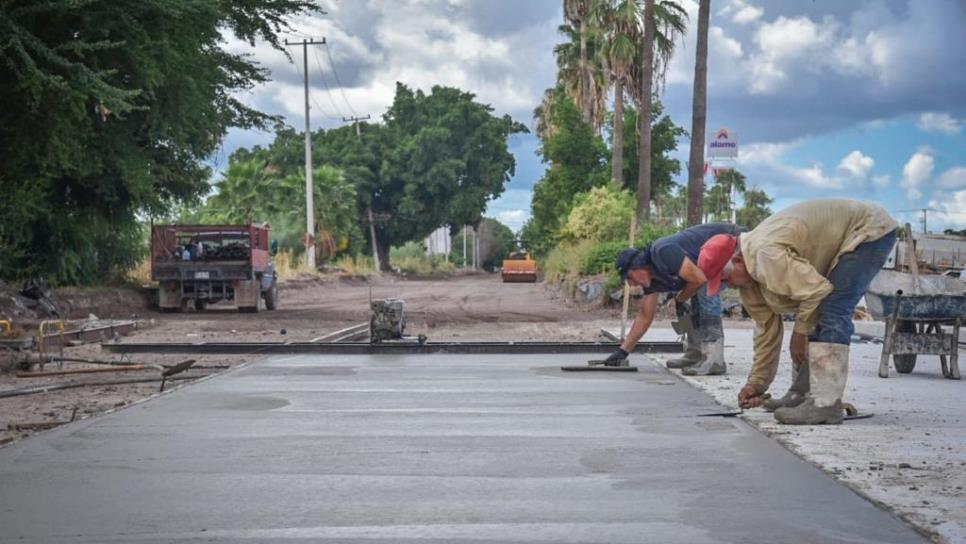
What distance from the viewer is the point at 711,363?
13.4 metres

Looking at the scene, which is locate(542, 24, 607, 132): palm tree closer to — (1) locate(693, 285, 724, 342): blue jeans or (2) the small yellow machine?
(2) the small yellow machine

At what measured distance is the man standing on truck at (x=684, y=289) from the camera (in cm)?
1145

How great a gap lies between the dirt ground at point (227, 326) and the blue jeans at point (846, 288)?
19.7ft

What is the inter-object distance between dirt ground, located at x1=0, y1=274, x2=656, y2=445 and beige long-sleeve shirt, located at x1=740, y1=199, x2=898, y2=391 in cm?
563

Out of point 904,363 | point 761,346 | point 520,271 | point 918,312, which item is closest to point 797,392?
point 761,346

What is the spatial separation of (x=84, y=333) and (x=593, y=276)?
16.7m

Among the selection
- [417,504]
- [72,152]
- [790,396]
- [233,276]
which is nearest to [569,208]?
[233,276]

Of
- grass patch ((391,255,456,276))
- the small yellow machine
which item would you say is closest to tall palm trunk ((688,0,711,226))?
the small yellow machine

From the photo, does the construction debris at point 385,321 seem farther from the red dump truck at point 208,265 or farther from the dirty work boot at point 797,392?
the red dump truck at point 208,265

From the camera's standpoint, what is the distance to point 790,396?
9656 millimetres

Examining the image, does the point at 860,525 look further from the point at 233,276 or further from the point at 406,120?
the point at 406,120

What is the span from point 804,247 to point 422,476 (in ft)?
12.2

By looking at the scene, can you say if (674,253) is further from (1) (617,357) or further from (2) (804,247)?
(2) (804,247)

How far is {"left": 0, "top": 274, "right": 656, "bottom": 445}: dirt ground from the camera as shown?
11.9m
